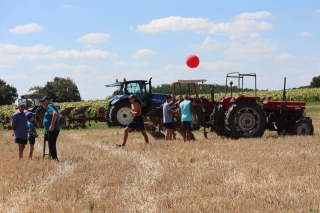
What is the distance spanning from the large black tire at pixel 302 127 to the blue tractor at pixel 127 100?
7800 mm

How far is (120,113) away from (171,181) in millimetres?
14148

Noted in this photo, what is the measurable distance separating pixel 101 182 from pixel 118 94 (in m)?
14.7

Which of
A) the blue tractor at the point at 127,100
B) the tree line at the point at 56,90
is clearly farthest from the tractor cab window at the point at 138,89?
the tree line at the point at 56,90

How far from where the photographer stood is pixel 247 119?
13773 mm

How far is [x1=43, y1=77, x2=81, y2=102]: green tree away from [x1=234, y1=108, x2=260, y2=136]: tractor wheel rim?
6295cm

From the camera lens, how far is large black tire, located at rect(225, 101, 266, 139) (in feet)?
44.7

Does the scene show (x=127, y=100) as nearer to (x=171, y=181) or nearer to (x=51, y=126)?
(x=51, y=126)

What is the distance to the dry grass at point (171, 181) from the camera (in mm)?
5688

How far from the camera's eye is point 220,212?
5.26m

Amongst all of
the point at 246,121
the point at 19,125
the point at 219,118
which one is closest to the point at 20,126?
the point at 19,125

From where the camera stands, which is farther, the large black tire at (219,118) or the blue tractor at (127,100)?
the blue tractor at (127,100)

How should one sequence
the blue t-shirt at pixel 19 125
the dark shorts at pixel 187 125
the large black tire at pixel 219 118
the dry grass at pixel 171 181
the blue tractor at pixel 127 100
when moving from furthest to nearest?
the blue tractor at pixel 127 100 → the large black tire at pixel 219 118 → the dark shorts at pixel 187 125 → the blue t-shirt at pixel 19 125 → the dry grass at pixel 171 181

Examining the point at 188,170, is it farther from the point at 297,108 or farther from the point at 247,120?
the point at 297,108

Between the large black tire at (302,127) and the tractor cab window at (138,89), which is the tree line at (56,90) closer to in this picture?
the tractor cab window at (138,89)
